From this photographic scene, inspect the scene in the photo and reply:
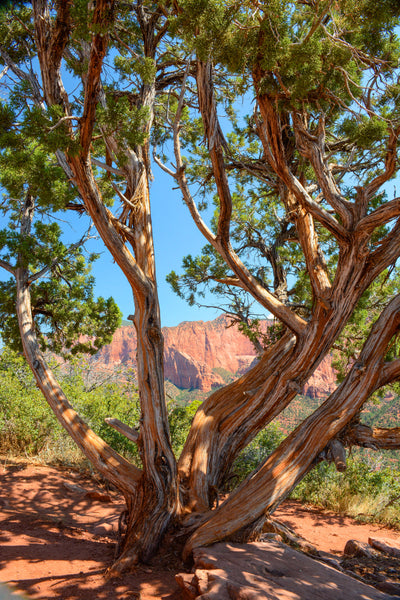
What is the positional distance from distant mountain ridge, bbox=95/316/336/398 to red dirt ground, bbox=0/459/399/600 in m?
68.8

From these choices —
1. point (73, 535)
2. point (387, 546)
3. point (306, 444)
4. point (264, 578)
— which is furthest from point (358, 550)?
point (73, 535)

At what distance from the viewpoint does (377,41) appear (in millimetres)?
4203

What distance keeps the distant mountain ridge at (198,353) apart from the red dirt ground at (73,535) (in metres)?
68.8

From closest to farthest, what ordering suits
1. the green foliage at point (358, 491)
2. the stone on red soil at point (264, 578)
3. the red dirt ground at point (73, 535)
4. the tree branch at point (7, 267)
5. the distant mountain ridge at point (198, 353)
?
the stone on red soil at point (264, 578), the red dirt ground at point (73, 535), the tree branch at point (7, 267), the green foliage at point (358, 491), the distant mountain ridge at point (198, 353)

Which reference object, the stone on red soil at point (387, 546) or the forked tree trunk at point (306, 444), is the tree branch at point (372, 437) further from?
the stone on red soil at point (387, 546)

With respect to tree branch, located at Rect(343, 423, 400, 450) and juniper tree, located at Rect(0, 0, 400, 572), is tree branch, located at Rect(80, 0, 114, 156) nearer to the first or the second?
juniper tree, located at Rect(0, 0, 400, 572)

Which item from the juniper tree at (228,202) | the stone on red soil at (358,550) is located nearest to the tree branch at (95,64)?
the juniper tree at (228,202)

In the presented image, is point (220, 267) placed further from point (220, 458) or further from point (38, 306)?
point (220, 458)

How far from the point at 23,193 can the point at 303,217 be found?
179 inches

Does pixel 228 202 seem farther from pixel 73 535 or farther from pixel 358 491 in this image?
pixel 358 491

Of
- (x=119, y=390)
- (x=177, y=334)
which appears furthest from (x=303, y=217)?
(x=177, y=334)

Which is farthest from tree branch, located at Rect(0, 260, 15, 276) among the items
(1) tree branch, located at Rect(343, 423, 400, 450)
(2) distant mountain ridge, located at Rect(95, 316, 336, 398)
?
(2) distant mountain ridge, located at Rect(95, 316, 336, 398)

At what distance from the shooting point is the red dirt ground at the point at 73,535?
2928mm

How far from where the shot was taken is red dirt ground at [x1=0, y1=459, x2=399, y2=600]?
293 centimetres
